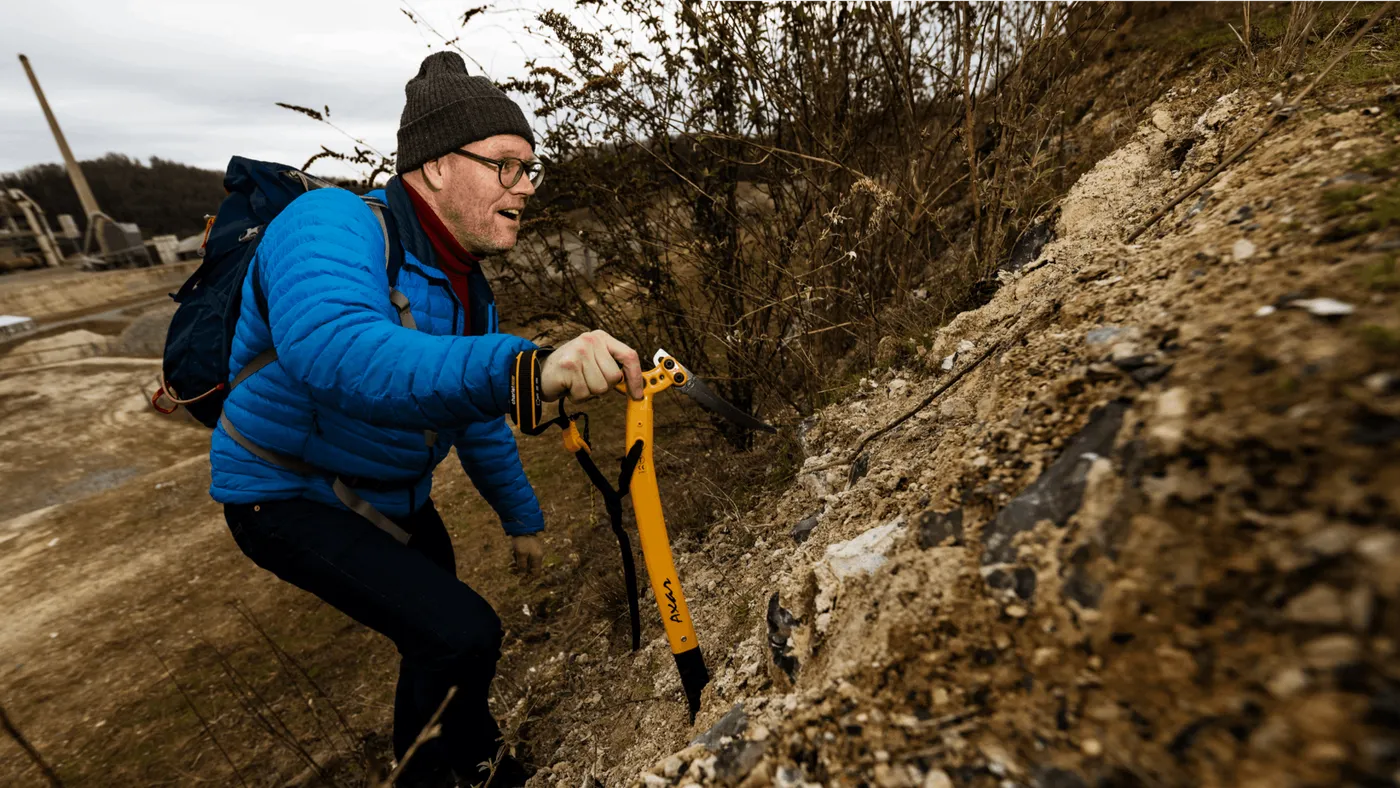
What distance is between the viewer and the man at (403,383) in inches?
63.8

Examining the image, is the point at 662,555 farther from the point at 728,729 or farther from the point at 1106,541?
the point at 1106,541

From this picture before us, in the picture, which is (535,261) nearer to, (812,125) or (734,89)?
(734,89)

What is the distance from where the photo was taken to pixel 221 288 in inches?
82.9

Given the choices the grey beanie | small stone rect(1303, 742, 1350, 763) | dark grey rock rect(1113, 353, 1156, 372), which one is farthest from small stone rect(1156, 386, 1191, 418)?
the grey beanie

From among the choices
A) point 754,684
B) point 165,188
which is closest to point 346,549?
point 754,684

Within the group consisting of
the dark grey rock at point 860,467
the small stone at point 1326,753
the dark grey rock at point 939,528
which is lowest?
the dark grey rock at point 860,467

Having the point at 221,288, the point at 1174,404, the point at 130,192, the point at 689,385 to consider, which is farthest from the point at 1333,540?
the point at 130,192

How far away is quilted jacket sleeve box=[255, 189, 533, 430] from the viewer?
5.23 ft

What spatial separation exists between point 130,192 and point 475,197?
54.5 meters

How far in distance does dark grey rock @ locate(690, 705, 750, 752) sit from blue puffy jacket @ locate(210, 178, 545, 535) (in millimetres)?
974

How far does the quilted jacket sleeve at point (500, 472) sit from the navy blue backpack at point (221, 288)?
2.99 feet

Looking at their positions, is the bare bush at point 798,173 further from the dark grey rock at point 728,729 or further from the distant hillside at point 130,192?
the distant hillside at point 130,192

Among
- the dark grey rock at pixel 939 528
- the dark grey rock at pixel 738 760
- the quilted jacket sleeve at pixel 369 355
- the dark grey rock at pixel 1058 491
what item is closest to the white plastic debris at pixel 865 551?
the dark grey rock at pixel 939 528

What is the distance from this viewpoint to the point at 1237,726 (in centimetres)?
69
